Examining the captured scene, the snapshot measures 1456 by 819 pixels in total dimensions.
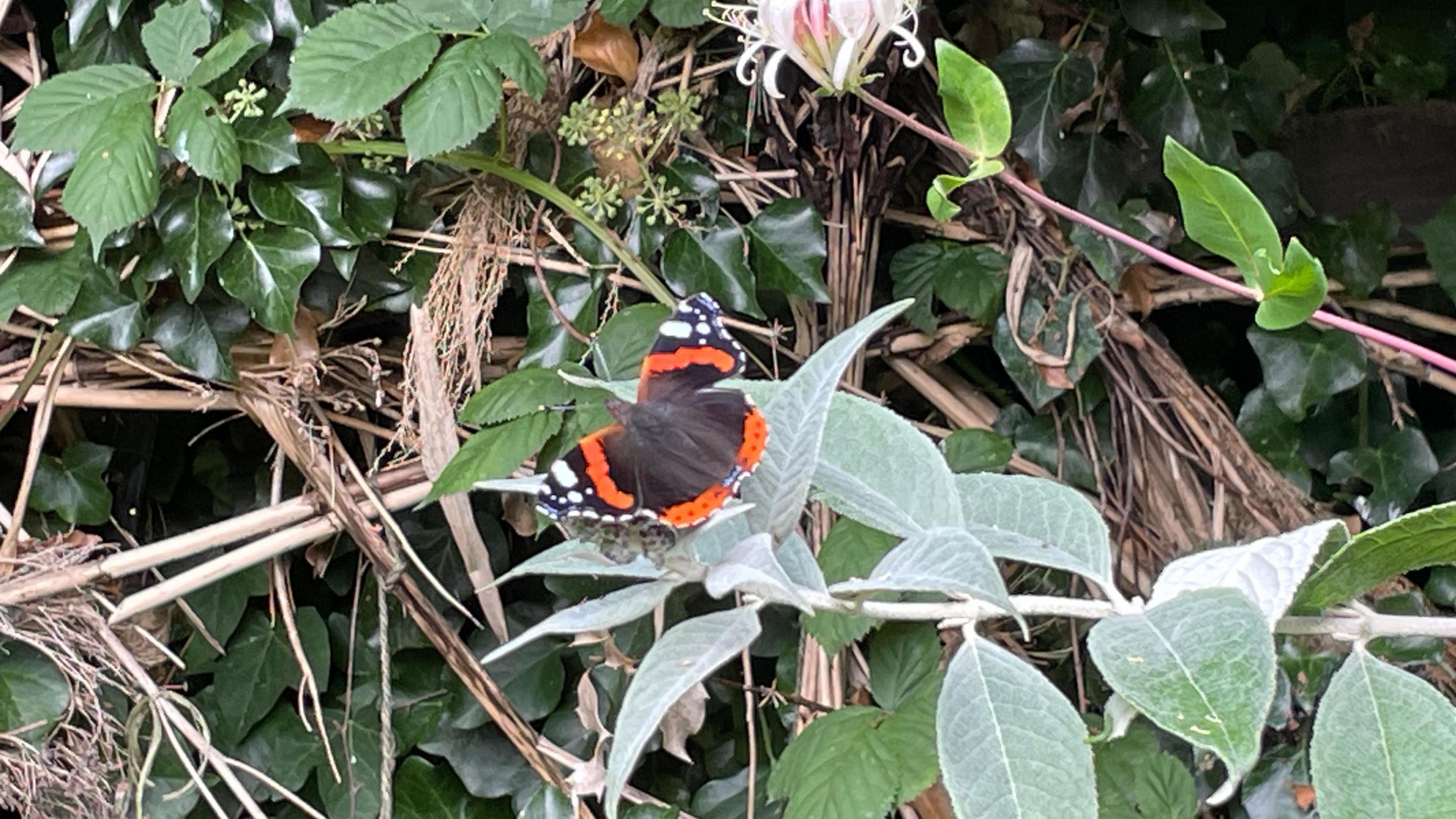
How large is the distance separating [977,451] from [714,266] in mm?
255

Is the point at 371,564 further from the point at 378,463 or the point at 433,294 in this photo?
the point at 433,294

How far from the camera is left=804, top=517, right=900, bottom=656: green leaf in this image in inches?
30.7

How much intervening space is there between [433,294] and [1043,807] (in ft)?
2.28

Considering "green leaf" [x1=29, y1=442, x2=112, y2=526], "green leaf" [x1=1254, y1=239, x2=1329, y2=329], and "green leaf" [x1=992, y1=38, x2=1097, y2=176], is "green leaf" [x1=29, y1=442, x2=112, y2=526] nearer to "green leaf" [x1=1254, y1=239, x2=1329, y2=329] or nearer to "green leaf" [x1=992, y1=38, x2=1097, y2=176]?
"green leaf" [x1=992, y1=38, x2=1097, y2=176]

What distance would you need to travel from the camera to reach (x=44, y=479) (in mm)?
1016

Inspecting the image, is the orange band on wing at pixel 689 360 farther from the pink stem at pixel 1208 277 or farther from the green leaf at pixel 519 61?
the green leaf at pixel 519 61

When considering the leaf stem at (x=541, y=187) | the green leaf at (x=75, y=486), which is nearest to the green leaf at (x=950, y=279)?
the leaf stem at (x=541, y=187)

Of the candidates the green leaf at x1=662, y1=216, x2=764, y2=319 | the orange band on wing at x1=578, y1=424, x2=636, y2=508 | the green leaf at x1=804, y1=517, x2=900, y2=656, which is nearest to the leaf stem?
the green leaf at x1=662, y1=216, x2=764, y2=319

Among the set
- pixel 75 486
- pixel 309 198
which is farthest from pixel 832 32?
pixel 75 486

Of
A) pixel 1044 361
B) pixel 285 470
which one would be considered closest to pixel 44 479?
pixel 285 470

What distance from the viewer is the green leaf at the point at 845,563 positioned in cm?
78

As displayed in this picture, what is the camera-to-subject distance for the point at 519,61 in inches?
31.7

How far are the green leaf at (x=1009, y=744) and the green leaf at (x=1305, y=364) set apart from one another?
24.0 inches

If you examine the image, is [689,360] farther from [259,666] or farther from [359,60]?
[259,666]
